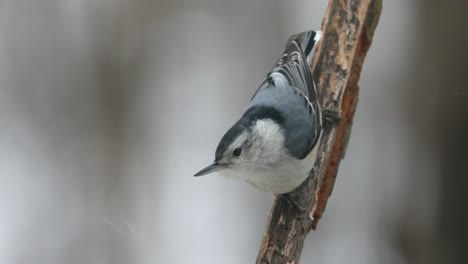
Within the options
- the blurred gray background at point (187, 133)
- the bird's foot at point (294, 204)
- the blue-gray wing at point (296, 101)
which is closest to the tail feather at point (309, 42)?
the blue-gray wing at point (296, 101)

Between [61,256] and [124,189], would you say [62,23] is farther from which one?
[61,256]

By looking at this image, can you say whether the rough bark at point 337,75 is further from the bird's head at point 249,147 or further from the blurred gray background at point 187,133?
the blurred gray background at point 187,133

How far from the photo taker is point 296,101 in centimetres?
255

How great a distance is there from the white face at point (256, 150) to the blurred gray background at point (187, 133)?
1.62 metres

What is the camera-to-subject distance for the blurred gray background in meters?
3.74

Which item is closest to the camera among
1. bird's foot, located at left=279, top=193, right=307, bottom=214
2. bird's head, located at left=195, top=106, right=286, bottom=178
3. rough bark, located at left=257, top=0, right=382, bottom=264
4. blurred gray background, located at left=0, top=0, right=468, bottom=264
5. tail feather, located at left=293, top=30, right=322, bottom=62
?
bird's head, located at left=195, top=106, right=286, bottom=178

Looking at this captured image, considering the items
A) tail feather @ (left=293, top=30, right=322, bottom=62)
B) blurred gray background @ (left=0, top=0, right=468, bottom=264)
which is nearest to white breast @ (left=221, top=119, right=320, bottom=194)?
tail feather @ (left=293, top=30, right=322, bottom=62)

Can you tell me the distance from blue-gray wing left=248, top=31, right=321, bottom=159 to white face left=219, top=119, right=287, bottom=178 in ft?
0.16

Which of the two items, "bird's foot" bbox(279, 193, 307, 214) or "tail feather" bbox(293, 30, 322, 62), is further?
"tail feather" bbox(293, 30, 322, 62)

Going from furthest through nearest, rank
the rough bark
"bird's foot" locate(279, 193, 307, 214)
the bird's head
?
the rough bark < "bird's foot" locate(279, 193, 307, 214) < the bird's head

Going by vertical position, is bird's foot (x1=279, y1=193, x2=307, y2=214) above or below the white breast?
below

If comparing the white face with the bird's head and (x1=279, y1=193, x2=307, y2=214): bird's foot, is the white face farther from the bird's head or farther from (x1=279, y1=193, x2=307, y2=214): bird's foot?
(x1=279, y1=193, x2=307, y2=214): bird's foot

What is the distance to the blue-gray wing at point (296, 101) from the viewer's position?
2475 mm

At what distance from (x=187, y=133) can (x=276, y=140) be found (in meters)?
2.11
